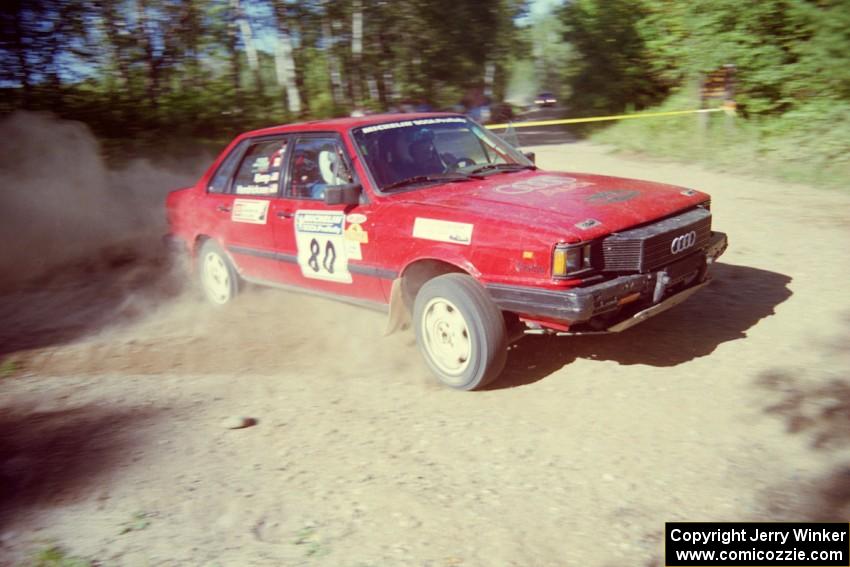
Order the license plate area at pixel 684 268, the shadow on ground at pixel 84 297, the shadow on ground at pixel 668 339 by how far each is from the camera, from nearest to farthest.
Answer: the license plate area at pixel 684 268 < the shadow on ground at pixel 668 339 < the shadow on ground at pixel 84 297

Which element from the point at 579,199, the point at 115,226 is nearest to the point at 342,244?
the point at 579,199

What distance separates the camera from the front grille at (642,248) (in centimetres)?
399

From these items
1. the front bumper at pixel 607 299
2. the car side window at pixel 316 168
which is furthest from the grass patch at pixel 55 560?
the car side window at pixel 316 168

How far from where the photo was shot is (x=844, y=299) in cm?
538

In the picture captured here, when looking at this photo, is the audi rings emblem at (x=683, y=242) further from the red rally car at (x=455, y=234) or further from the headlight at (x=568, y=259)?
the headlight at (x=568, y=259)

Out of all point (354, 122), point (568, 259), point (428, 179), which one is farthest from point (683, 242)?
point (354, 122)

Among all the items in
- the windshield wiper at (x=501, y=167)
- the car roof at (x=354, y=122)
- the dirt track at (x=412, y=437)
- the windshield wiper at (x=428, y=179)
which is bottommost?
the dirt track at (x=412, y=437)

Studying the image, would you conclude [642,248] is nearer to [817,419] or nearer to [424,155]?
[817,419]

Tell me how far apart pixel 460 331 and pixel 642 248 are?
114 cm

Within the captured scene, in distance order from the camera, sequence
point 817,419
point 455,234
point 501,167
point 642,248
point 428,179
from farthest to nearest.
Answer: point 501,167
point 428,179
point 455,234
point 642,248
point 817,419

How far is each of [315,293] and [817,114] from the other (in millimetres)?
9633

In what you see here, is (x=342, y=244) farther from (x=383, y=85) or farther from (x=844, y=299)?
(x=383, y=85)

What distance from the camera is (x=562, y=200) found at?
4.28 meters

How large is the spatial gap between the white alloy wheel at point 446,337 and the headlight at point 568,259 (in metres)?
0.67
